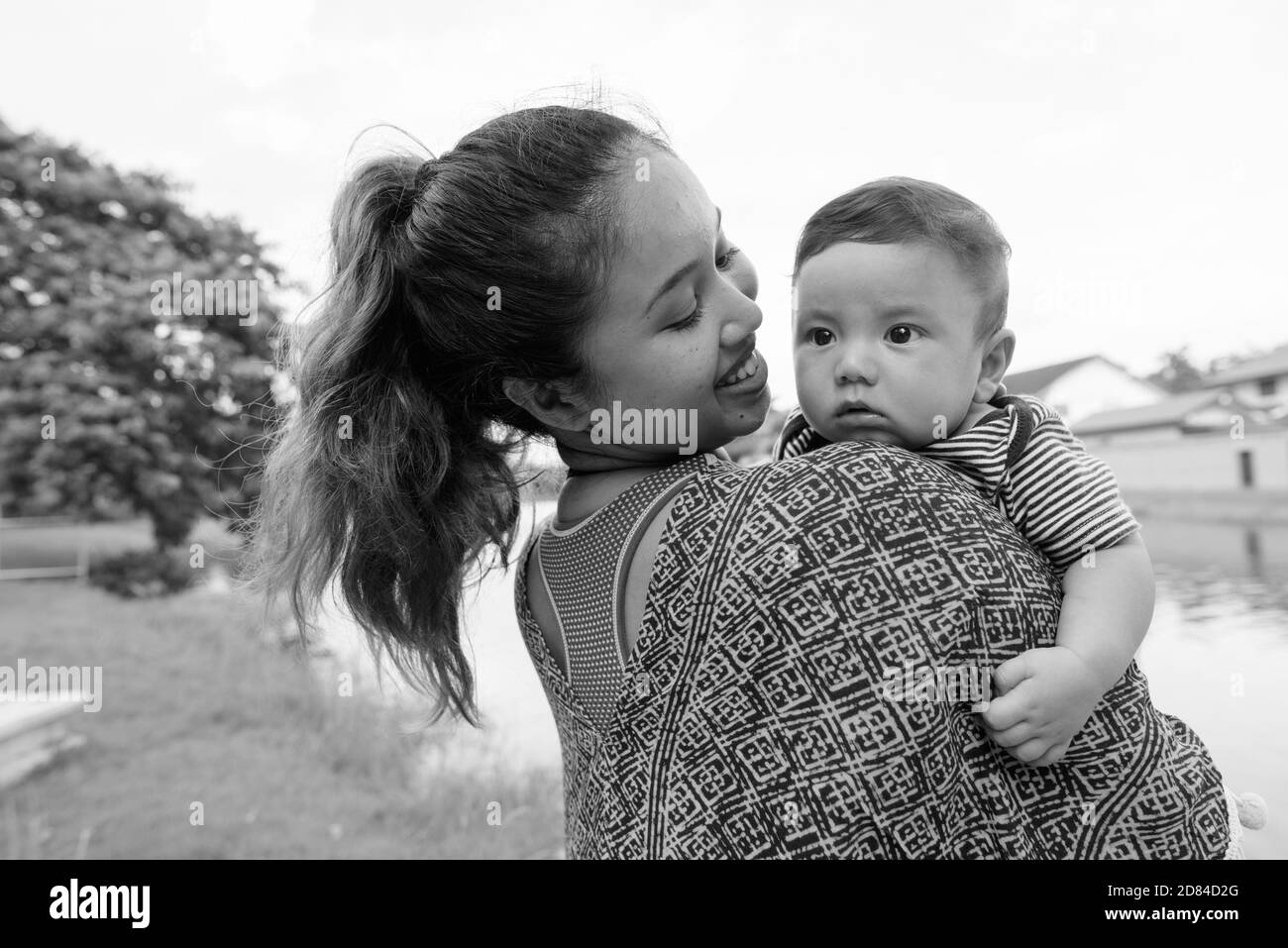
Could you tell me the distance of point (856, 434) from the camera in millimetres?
1261

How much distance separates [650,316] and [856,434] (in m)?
0.33

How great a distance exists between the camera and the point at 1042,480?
1.14 m

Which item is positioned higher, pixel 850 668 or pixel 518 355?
pixel 518 355

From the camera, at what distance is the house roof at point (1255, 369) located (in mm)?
7831

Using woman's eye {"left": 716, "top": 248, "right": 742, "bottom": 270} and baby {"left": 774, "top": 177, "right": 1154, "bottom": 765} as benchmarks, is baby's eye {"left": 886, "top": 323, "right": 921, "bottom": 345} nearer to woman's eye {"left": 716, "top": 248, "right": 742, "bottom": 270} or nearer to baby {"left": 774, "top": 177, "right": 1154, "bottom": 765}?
baby {"left": 774, "top": 177, "right": 1154, "bottom": 765}

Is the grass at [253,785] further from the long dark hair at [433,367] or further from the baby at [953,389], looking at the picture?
the baby at [953,389]

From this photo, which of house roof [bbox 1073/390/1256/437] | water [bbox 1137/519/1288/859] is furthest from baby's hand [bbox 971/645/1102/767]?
house roof [bbox 1073/390/1256/437]

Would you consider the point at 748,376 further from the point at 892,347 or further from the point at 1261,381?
the point at 1261,381

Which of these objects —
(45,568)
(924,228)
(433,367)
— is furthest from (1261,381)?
(45,568)

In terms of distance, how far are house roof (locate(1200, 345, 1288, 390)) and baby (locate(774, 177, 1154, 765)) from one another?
26.1ft
